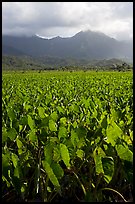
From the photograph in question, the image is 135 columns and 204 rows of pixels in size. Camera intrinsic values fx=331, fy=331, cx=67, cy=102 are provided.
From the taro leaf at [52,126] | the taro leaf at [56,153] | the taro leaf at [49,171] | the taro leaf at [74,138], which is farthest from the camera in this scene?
the taro leaf at [52,126]

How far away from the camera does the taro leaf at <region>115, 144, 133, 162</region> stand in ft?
5.72

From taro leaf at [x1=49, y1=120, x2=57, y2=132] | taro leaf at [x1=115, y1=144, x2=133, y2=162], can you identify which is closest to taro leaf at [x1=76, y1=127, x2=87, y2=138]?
taro leaf at [x1=49, y1=120, x2=57, y2=132]

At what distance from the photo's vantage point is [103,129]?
7.58 feet

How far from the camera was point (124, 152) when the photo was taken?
176 centimetres

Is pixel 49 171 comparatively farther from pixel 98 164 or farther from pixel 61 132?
pixel 61 132

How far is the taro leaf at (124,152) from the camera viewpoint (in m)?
1.74

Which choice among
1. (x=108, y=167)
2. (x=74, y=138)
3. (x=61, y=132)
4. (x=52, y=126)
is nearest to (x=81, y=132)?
(x=74, y=138)

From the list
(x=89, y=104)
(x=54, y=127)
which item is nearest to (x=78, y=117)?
(x=89, y=104)

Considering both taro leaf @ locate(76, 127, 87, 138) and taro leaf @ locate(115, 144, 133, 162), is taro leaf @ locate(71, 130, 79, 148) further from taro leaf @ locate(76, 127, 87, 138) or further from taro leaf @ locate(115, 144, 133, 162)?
taro leaf @ locate(115, 144, 133, 162)

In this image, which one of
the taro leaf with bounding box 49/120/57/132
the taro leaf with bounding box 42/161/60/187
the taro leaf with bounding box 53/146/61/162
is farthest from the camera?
the taro leaf with bounding box 49/120/57/132

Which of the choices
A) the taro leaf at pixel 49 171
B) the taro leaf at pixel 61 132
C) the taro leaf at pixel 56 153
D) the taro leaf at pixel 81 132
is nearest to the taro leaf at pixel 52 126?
the taro leaf at pixel 61 132

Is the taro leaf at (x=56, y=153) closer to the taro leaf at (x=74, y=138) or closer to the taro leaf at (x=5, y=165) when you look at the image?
the taro leaf at (x=74, y=138)

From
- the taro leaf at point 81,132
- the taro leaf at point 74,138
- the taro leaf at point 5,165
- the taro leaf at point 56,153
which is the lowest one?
the taro leaf at point 5,165

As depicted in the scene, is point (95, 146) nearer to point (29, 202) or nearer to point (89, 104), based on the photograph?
point (29, 202)
